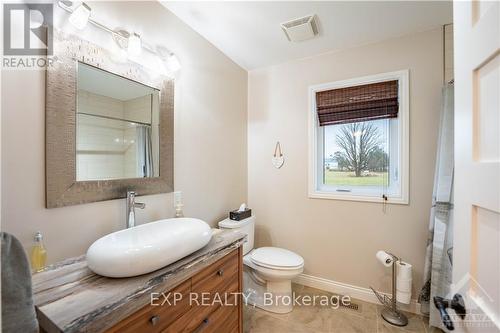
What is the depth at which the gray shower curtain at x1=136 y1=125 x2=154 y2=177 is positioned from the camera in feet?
4.52

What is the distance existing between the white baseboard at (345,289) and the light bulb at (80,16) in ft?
8.42

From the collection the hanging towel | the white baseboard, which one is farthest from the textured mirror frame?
the white baseboard

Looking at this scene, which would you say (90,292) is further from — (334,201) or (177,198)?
(334,201)

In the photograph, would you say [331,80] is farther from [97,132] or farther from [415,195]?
[97,132]

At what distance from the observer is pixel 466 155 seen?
604mm

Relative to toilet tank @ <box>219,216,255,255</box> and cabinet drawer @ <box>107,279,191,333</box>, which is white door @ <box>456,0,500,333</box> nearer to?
cabinet drawer @ <box>107,279,191,333</box>

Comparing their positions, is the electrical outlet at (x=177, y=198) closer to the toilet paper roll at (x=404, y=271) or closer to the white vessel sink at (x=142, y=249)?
the white vessel sink at (x=142, y=249)

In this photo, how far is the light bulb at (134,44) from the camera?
1.26 meters

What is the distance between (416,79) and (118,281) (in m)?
2.42

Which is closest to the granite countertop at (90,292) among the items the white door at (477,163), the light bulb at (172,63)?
the white door at (477,163)

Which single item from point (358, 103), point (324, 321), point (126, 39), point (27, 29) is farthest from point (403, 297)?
point (27, 29)

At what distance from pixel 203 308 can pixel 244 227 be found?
95cm

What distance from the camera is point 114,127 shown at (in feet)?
4.13

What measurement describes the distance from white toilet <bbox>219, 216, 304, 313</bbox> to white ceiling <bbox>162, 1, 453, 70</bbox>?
5.29 feet
